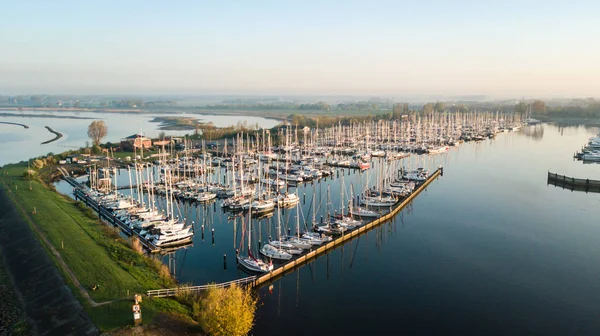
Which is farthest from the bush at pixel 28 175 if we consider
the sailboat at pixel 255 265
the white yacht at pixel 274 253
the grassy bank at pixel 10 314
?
the sailboat at pixel 255 265

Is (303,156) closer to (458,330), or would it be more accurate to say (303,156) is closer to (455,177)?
(455,177)

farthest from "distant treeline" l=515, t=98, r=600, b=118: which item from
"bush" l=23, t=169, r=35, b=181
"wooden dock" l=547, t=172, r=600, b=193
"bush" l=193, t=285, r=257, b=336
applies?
"bush" l=193, t=285, r=257, b=336

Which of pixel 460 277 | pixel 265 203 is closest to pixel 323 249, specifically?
pixel 460 277

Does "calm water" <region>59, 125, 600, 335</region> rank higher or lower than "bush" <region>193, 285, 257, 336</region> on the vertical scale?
lower

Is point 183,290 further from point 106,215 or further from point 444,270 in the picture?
point 106,215

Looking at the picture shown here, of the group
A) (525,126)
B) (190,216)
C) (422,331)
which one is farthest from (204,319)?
(525,126)

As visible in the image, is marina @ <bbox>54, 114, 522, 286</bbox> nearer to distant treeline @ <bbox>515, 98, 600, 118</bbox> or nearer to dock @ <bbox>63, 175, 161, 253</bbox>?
dock @ <bbox>63, 175, 161, 253</bbox>

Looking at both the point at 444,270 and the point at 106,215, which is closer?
the point at 444,270
